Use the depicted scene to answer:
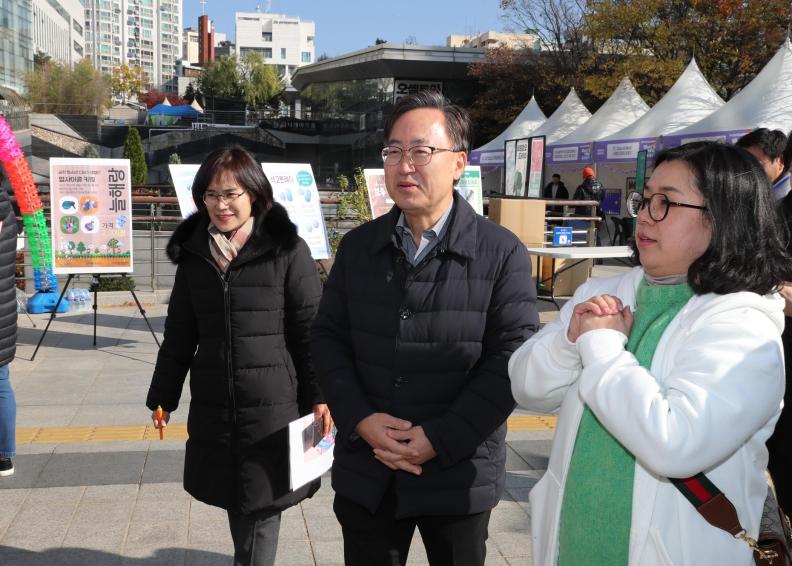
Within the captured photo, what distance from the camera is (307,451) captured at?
284cm

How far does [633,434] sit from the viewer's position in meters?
1.58

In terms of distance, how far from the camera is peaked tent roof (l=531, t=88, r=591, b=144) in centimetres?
2242

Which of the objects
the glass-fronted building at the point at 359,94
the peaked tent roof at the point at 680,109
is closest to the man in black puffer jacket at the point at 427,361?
the peaked tent roof at the point at 680,109

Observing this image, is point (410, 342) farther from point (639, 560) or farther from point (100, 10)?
point (100, 10)

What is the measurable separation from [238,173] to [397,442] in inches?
50.3

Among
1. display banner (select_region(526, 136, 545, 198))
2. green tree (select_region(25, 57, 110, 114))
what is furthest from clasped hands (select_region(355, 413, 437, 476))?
green tree (select_region(25, 57, 110, 114))

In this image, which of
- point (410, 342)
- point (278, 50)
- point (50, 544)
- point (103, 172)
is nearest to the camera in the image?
point (410, 342)

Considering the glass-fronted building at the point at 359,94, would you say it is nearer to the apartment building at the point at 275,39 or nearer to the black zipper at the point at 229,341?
the black zipper at the point at 229,341

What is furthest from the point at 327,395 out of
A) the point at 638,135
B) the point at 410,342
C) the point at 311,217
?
the point at 638,135

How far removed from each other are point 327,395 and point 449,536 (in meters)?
0.55

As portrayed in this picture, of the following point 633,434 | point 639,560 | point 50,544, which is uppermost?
point 633,434

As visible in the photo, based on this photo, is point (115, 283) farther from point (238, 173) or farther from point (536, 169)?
point (536, 169)

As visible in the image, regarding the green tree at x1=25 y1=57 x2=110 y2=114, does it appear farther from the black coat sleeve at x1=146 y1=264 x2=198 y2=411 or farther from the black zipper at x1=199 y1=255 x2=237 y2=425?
the black zipper at x1=199 y1=255 x2=237 y2=425

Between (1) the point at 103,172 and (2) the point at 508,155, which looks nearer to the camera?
(1) the point at 103,172
